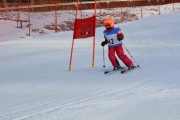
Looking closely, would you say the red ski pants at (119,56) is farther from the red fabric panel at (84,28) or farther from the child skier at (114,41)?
the red fabric panel at (84,28)

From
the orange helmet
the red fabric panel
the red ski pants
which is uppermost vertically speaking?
the orange helmet

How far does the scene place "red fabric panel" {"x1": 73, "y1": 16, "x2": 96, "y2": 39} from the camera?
12531mm

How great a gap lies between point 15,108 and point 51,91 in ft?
5.27

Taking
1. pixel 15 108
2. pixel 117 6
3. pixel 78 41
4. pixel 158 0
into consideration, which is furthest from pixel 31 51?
pixel 158 0

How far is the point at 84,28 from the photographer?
1265cm

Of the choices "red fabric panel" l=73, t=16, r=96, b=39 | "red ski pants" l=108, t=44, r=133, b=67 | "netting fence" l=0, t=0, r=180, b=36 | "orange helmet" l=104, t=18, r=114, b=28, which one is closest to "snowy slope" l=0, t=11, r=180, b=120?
"red ski pants" l=108, t=44, r=133, b=67

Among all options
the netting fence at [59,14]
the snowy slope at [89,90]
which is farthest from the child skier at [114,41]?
the netting fence at [59,14]

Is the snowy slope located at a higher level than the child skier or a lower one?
lower

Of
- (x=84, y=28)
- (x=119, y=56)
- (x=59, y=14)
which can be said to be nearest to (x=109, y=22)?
(x=119, y=56)

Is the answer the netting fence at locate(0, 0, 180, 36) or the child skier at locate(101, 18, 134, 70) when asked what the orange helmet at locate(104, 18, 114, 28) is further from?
the netting fence at locate(0, 0, 180, 36)

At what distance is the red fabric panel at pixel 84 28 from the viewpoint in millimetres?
12531

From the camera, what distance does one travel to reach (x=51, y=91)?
9477 millimetres

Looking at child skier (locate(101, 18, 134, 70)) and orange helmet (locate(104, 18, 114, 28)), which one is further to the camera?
child skier (locate(101, 18, 134, 70))

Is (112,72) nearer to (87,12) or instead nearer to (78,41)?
(78,41)
